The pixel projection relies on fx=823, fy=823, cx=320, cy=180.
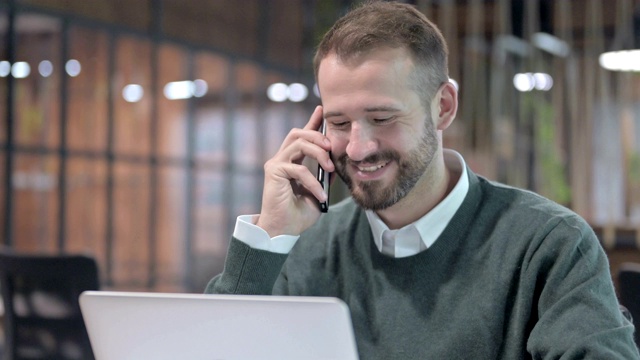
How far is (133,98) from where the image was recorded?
303 inches

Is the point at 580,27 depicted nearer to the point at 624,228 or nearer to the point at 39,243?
the point at 624,228

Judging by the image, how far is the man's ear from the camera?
5.01 ft

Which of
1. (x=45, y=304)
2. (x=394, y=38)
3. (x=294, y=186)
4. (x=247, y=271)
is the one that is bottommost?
(x=45, y=304)

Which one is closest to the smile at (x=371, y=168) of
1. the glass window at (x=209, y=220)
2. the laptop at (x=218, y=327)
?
the laptop at (x=218, y=327)

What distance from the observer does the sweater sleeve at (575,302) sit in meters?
1.19

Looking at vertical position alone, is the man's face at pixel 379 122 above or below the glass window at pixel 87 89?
below

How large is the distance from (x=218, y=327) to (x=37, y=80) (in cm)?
604

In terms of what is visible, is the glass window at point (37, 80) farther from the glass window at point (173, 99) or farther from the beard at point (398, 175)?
the beard at point (398, 175)

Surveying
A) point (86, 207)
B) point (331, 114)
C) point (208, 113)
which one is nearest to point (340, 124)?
point (331, 114)

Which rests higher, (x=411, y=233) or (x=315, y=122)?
(x=315, y=122)

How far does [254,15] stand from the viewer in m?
9.27

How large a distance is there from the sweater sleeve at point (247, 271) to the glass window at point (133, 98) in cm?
612

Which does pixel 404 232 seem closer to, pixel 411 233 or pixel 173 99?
pixel 411 233

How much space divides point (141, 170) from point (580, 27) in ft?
13.7
